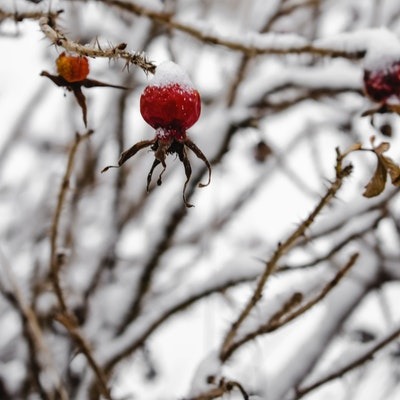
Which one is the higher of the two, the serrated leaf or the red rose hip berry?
the red rose hip berry

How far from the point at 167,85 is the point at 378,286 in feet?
4.31

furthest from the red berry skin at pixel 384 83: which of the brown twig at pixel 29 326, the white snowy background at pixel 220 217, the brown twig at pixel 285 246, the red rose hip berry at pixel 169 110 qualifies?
the brown twig at pixel 29 326

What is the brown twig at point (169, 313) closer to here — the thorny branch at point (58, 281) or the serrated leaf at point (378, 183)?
the thorny branch at point (58, 281)

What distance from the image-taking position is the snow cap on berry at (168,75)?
0.60m

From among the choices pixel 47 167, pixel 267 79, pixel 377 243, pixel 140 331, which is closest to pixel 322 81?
pixel 267 79

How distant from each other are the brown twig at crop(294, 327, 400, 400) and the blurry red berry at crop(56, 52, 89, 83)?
0.60 metres

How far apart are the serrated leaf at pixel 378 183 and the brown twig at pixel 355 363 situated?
35cm

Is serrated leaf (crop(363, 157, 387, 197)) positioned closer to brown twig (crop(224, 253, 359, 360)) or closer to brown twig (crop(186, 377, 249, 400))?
brown twig (crop(224, 253, 359, 360))

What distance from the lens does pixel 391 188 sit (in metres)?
1.05

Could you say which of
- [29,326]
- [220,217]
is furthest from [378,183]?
[220,217]

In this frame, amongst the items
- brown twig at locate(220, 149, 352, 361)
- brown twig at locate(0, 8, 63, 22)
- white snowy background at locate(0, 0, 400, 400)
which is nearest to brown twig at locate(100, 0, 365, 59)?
white snowy background at locate(0, 0, 400, 400)

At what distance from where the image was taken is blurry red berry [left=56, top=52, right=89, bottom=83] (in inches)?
26.2

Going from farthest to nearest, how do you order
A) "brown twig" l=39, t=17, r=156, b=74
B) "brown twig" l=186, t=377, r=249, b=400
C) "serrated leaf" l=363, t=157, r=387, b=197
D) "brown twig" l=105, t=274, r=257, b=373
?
"brown twig" l=105, t=274, r=257, b=373, "brown twig" l=186, t=377, r=249, b=400, "serrated leaf" l=363, t=157, r=387, b=197, "brown twig" l=39, t=17, r=156, b=74

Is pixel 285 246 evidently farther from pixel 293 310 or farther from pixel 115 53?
pixel 115 53
